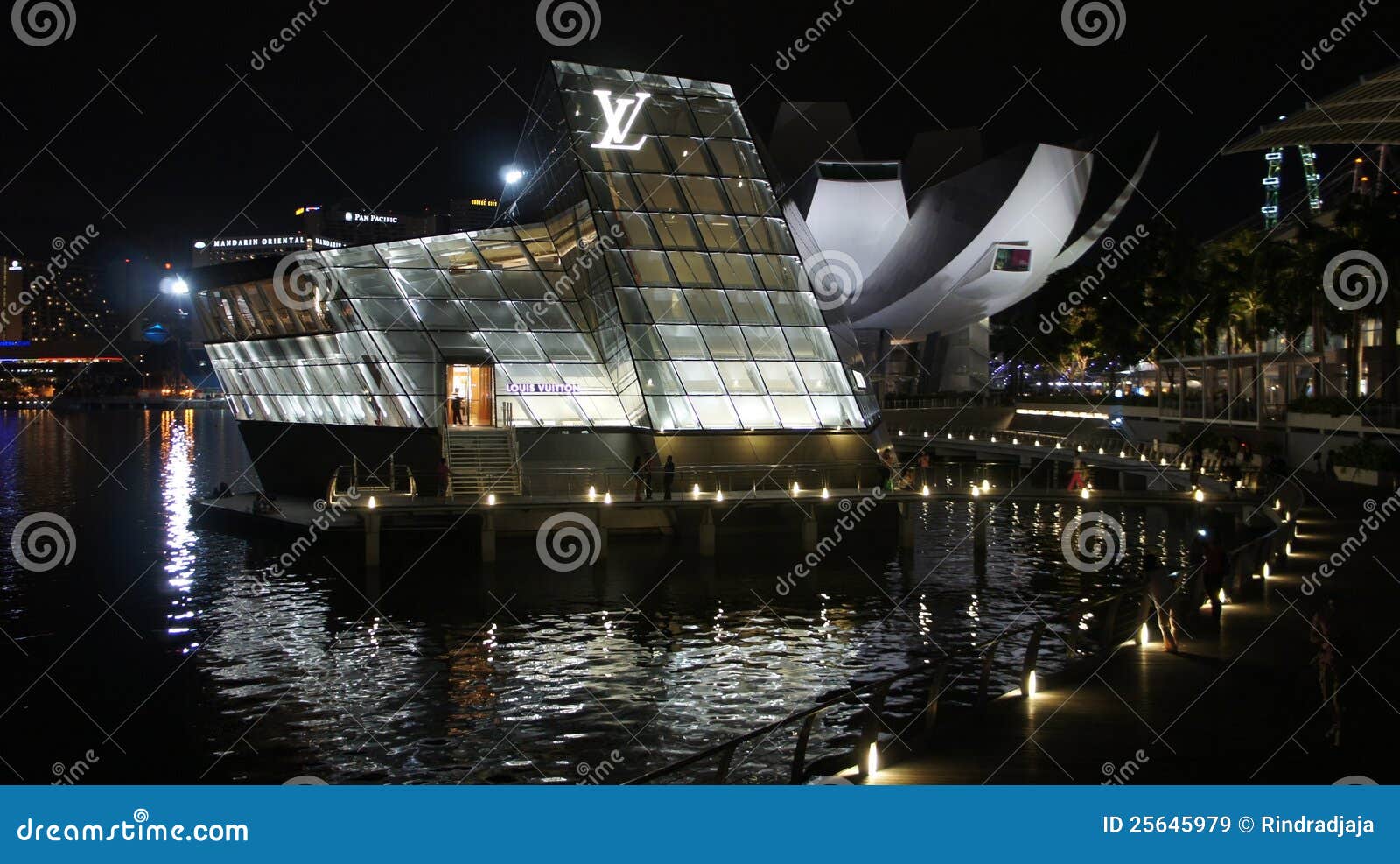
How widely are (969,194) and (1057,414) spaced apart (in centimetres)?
1756

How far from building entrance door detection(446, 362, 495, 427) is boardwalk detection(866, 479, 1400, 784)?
29105 millimetres

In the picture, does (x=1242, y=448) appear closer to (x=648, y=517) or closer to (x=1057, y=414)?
(x=648, y=517)

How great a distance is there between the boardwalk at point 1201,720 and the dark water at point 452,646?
3566 mm

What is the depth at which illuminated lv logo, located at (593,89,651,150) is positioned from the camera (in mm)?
50531

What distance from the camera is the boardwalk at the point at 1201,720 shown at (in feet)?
46.5

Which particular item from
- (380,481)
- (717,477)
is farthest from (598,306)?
(380,481)

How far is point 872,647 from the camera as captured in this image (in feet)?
89.4

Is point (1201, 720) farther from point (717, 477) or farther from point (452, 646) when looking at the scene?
point (717, 477)

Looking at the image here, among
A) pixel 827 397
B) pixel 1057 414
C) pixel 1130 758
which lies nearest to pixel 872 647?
pixel 1130 758

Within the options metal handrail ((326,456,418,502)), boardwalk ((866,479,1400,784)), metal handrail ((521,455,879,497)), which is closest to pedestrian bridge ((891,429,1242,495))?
metal handrail ((521,455,879,497))

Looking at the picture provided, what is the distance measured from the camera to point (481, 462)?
42.6 m

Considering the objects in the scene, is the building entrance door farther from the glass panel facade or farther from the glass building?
the glass panel facade

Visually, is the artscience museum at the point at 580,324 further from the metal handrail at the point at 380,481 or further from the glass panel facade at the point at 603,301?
the metal handrail at the point at 380,481

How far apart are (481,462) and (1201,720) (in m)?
29.7
